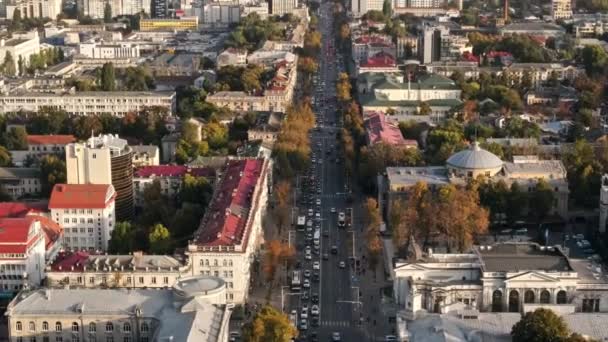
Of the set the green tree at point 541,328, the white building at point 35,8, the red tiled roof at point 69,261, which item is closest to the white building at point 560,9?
the white building at point 35,8

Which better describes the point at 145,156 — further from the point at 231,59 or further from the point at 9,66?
the point at 9,66

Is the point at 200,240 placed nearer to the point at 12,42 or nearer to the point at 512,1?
the point at 12,42

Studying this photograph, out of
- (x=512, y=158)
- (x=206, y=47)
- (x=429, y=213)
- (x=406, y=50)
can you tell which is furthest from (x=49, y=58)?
(x=429, y=213)

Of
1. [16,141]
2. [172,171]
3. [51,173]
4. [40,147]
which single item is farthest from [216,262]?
[16,141]

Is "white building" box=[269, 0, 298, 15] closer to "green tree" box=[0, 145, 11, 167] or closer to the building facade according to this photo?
"green tree" box=[0, 145, 11, 167]

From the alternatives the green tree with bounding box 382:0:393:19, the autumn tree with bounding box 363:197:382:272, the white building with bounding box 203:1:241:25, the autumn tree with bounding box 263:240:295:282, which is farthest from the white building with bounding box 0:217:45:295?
the white building with bounding box 203:1:241:25

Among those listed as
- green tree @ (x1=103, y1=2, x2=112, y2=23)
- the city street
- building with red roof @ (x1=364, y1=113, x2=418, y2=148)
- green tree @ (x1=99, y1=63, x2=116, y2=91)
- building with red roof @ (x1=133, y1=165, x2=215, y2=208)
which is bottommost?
the city street

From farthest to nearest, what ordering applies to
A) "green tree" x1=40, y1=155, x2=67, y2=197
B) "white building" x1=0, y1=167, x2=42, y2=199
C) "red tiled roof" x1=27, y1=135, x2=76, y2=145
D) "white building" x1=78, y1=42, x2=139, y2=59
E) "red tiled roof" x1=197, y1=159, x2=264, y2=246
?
"white building" x1=78, y1=42, x2=139, y2=59
"red tiled roof" x1=27, y1=135, x2=76, y2=145
"white building" x1=0, y1=167, x2=42, y2=199
"green tree" x1=40, y1=155, x2=67, y2=197
"red tiled roof" x1=197, y1=159, x2=264, y2=246
